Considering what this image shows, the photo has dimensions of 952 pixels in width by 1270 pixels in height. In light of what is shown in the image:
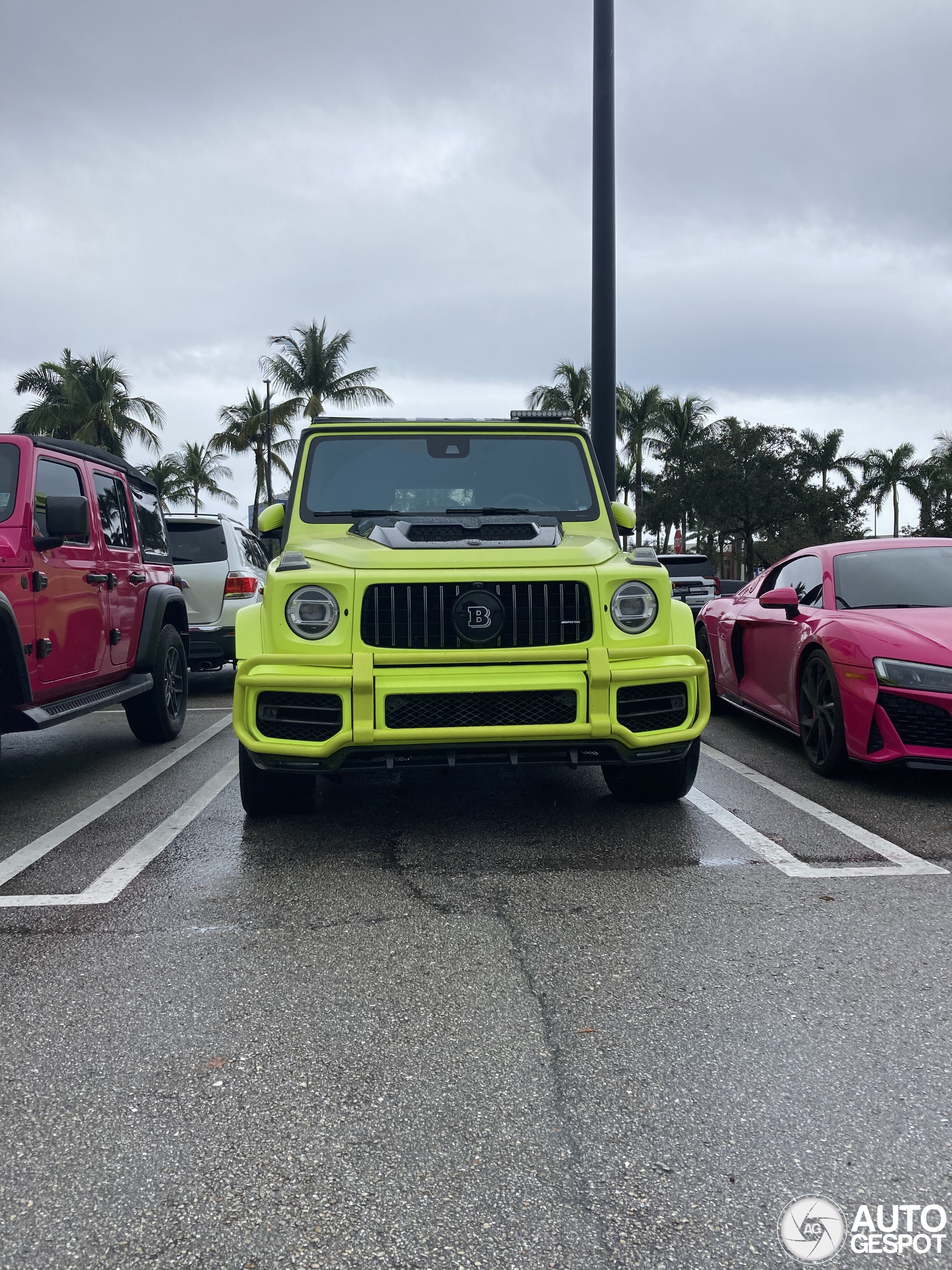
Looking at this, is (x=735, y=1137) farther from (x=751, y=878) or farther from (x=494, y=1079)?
(x=751, y=878)

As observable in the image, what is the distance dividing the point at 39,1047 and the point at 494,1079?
1218 millimetres

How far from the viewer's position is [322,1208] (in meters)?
1.97

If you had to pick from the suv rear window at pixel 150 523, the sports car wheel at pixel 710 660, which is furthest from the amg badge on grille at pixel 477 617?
the sports car wheel at pixel 710 660

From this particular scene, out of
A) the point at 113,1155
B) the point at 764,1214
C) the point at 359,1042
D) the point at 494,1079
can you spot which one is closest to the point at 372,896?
the point at 359,1042

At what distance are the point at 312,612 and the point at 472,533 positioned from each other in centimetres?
96

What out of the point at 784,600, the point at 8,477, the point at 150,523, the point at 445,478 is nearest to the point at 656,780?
the point at 784,600

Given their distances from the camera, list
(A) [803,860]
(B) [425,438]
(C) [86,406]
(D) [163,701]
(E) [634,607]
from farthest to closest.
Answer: (C) [86,406], (D) [163,701], (B) [425,438], (E) [634,607], (A) [803,860]

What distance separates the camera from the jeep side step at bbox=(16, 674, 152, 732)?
5.26 meters

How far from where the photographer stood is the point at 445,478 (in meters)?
5.69

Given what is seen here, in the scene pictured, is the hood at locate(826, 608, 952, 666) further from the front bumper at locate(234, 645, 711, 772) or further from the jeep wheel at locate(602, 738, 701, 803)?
the front bumper at locate(234, 645, 711, 772)

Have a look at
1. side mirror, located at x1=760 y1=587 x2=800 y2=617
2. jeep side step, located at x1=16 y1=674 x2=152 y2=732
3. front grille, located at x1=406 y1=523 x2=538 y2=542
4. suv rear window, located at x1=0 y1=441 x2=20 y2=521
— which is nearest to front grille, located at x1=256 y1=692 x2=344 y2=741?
front grille, located at x1=406 y1=523 x2=538 y2=542

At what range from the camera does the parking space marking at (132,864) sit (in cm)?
387

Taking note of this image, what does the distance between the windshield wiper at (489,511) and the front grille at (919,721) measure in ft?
6.94
